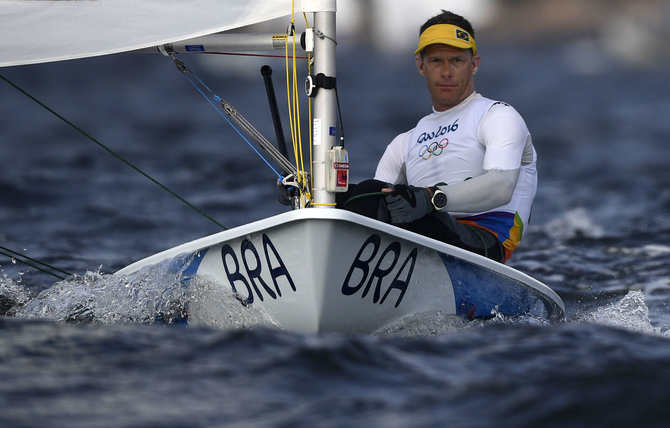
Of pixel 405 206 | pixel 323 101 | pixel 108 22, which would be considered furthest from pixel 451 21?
pixel 108 22

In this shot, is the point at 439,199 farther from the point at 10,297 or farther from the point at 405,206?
the point at 10,297

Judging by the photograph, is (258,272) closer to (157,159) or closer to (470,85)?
(470,85)

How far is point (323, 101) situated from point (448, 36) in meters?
0.90

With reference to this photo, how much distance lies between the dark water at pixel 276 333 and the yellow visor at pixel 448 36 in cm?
131

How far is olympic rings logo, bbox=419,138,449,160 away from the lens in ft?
14.5

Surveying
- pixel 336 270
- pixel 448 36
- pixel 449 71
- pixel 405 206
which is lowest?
pixel 336 270

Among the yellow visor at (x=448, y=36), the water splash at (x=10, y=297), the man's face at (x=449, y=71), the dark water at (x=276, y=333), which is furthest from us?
the water splash at (x=10, y=297)

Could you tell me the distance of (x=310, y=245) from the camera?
3381 mm

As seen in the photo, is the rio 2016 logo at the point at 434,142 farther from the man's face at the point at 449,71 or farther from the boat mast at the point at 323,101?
the boat mast at the point at 323,101

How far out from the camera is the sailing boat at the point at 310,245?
11.3 feet

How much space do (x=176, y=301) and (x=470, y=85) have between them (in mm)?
1755

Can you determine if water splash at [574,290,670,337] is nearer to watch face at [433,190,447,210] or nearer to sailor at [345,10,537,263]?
sailor at [345,10,537,263]

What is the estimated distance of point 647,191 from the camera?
1155cm

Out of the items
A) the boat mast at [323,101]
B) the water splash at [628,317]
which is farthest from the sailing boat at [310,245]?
the water splash at [628,317]
